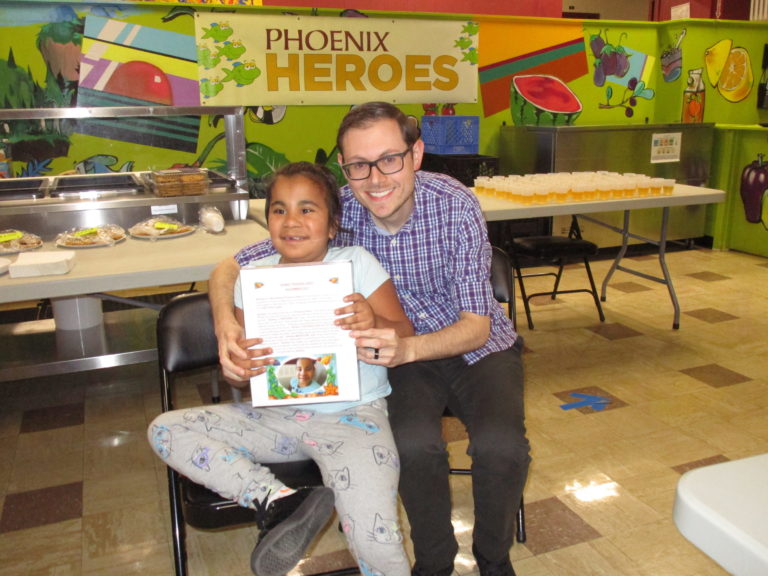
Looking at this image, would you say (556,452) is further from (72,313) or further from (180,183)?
(72,313)

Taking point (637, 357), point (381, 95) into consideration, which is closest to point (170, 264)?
point (637, 357)

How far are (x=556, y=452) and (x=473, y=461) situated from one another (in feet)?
3.67

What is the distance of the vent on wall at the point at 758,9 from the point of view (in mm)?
7768

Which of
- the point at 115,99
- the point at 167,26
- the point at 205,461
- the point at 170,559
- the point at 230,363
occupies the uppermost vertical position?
the point at 167,26

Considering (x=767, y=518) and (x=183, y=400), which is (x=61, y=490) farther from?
(x=767, y=518)

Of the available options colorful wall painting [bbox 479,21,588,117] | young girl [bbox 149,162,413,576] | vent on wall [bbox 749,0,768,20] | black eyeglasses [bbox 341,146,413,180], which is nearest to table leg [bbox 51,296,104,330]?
young girl [bbox 149,162,413,576]

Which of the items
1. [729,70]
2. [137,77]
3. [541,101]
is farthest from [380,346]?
[729,70]

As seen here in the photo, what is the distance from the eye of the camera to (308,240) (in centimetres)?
178

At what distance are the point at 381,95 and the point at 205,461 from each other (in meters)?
4.58

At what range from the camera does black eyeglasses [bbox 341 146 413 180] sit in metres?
1.87

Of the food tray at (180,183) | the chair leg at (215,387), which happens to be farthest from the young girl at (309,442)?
the chair leg at (215,387)

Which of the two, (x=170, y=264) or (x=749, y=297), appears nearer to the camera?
(x=170, y=264)

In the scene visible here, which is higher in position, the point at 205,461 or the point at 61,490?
the point at 205,461

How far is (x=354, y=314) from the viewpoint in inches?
63.3
